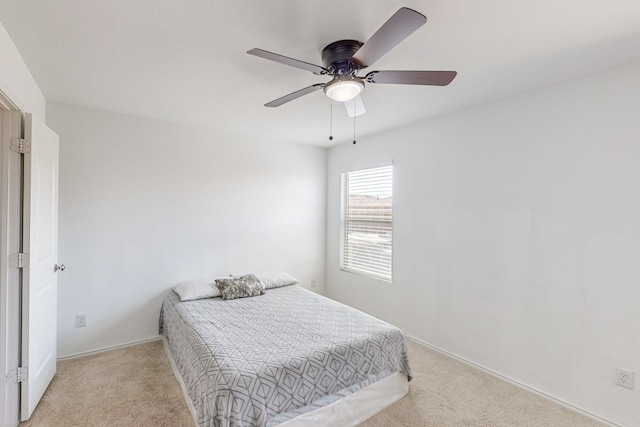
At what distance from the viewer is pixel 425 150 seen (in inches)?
130

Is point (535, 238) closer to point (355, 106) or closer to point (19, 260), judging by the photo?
point (355, 106)

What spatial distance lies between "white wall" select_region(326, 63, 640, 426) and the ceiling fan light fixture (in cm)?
164

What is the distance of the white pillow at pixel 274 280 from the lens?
11.7 ft

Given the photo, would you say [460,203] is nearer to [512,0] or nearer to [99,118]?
[512,0]

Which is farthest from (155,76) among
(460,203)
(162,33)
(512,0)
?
(460,203)

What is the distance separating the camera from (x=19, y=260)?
1.95m

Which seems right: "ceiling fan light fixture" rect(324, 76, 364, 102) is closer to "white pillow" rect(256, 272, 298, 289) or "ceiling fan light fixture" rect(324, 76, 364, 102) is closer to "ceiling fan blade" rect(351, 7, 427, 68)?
"ceiling fan blade" rect(351, 7, 427, 68)

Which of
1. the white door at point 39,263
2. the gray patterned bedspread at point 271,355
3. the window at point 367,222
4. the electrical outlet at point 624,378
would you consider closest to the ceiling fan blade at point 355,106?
the window at point 367,222

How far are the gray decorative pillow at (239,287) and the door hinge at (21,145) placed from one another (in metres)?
1.93

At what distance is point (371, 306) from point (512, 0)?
333cm

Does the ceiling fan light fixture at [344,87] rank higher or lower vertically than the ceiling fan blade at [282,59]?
lower

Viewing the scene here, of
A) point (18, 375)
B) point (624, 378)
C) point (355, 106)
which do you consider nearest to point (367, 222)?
point (355, 106)

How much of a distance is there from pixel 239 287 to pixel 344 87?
2.37 metres

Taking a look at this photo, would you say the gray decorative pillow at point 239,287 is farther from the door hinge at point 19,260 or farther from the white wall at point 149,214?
the door hinge at point 19,260
